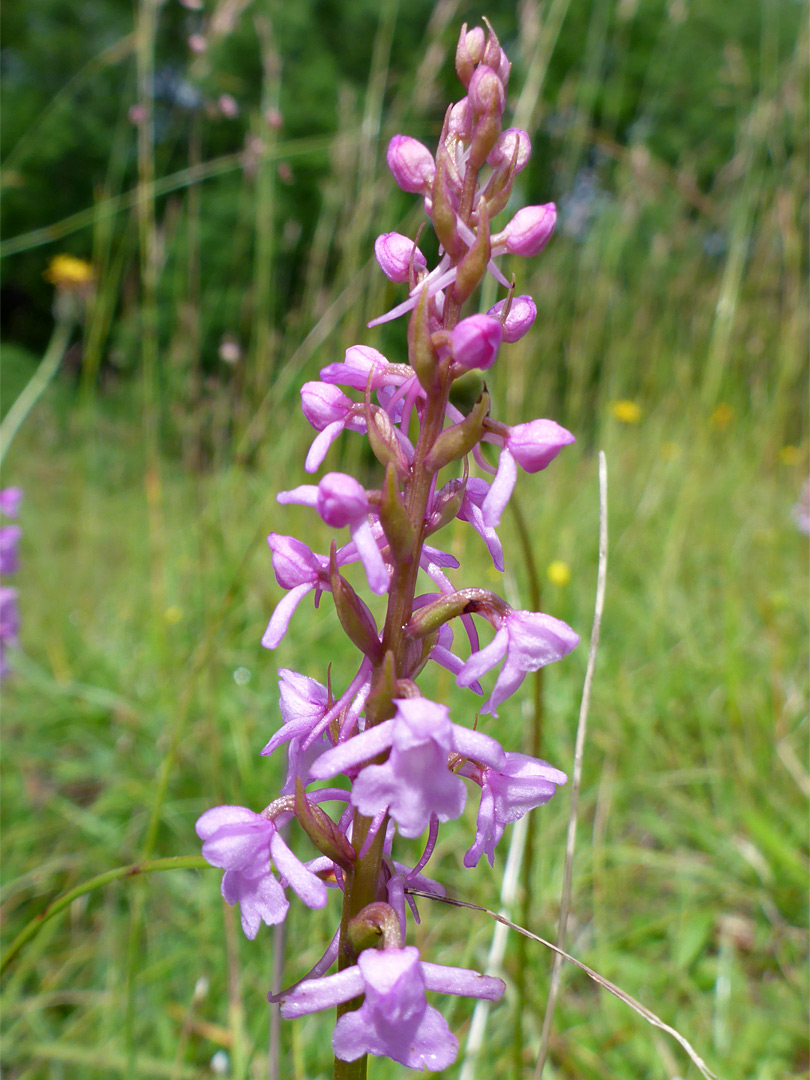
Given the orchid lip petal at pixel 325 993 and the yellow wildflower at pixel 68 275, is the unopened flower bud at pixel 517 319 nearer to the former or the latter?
the orchid lip petal at pixel 325 993

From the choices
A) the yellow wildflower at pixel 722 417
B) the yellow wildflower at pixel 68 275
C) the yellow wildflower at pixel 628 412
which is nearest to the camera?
the yellow wildflower at pixel 68 275

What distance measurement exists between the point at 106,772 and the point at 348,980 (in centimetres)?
137

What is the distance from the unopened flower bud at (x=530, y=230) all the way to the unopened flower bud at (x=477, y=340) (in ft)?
0.35

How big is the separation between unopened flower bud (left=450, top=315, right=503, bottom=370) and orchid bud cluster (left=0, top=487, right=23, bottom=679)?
4.85 feet

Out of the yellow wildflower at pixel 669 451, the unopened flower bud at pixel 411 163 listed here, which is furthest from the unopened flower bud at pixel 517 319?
the yellow wildflower at pixel 669 451

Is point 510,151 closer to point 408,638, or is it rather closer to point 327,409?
point 327,409

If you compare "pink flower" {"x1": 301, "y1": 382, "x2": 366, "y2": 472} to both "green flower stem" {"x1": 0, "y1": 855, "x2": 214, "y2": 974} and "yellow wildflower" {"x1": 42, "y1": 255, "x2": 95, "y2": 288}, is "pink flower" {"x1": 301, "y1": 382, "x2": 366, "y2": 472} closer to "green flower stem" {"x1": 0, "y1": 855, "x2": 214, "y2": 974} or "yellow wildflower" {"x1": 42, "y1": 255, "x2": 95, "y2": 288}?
"green flower stem" {"x1": 0, "y1": 855, "x2": 214, "y2": 974}

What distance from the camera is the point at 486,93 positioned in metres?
0.56

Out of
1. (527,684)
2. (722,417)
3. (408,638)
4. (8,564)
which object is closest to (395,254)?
(408,638)

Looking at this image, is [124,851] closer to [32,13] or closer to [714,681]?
[714,681]

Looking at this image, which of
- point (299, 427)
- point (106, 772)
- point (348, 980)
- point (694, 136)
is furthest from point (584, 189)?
point (694, 136)

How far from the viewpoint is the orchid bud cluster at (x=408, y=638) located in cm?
50

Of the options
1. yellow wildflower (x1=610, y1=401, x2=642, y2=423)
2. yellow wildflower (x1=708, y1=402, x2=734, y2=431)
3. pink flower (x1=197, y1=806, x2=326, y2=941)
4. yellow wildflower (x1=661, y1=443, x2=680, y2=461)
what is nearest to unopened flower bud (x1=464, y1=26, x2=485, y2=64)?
pink flower (x1=197, y1=806, x2=326, y2=941)

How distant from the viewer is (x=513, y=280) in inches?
23.1
